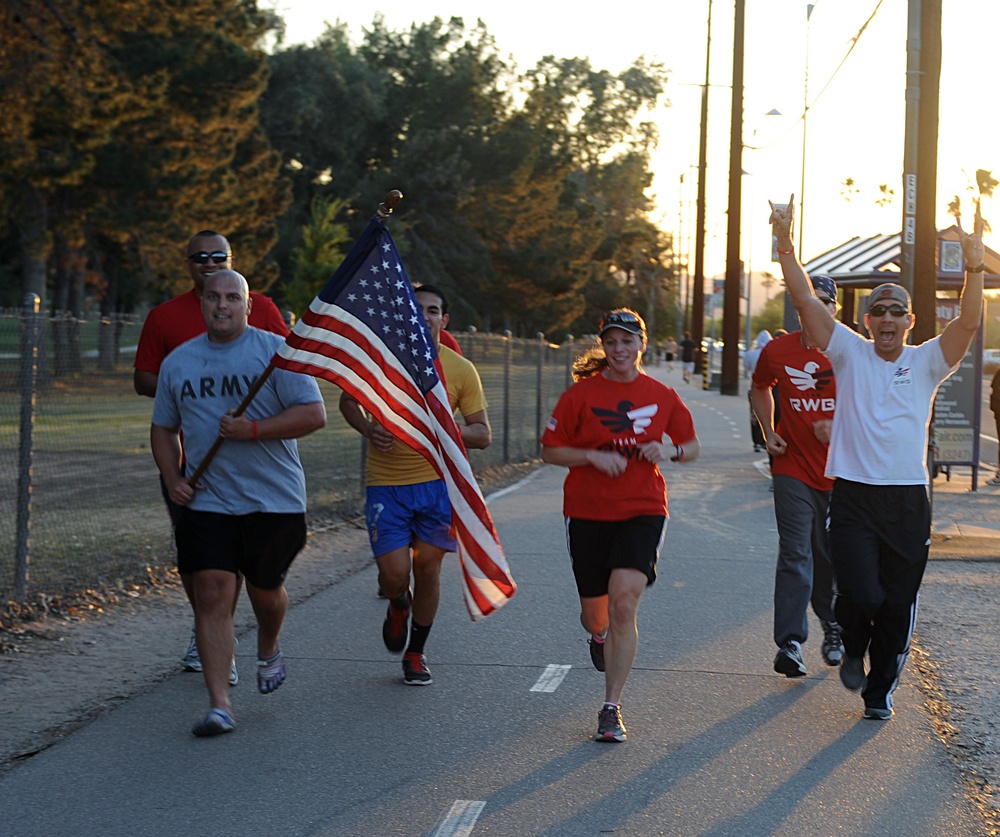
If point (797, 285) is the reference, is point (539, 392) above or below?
below

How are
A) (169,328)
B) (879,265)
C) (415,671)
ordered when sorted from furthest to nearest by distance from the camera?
(879,265)
(415,671)
(169,328)

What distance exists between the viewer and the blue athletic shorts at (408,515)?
7297 mm

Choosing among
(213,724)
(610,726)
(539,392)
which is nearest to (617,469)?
(610,726)

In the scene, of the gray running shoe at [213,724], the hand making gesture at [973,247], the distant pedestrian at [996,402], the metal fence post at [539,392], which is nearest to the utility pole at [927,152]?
the distant pedestrian at [996,402]

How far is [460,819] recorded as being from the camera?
5172 millimetres

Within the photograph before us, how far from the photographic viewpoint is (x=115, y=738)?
243 inches

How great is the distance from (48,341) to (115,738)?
3612 millimetres

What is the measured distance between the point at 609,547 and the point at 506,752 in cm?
104

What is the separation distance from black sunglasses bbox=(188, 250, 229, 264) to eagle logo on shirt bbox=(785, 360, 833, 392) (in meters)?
2.93

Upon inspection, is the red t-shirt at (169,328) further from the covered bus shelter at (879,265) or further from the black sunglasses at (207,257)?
the covered bus shelter at (879,265)

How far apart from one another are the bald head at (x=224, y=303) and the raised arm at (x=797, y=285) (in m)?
2.48

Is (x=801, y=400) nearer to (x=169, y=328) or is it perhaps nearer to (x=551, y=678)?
(x=551, y=678)

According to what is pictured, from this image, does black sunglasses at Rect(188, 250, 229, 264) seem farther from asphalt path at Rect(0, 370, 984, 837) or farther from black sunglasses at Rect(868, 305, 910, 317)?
black sunglasses at Rect(868, 305, 910, 317)

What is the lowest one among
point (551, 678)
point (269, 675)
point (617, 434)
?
point (551, 678)
